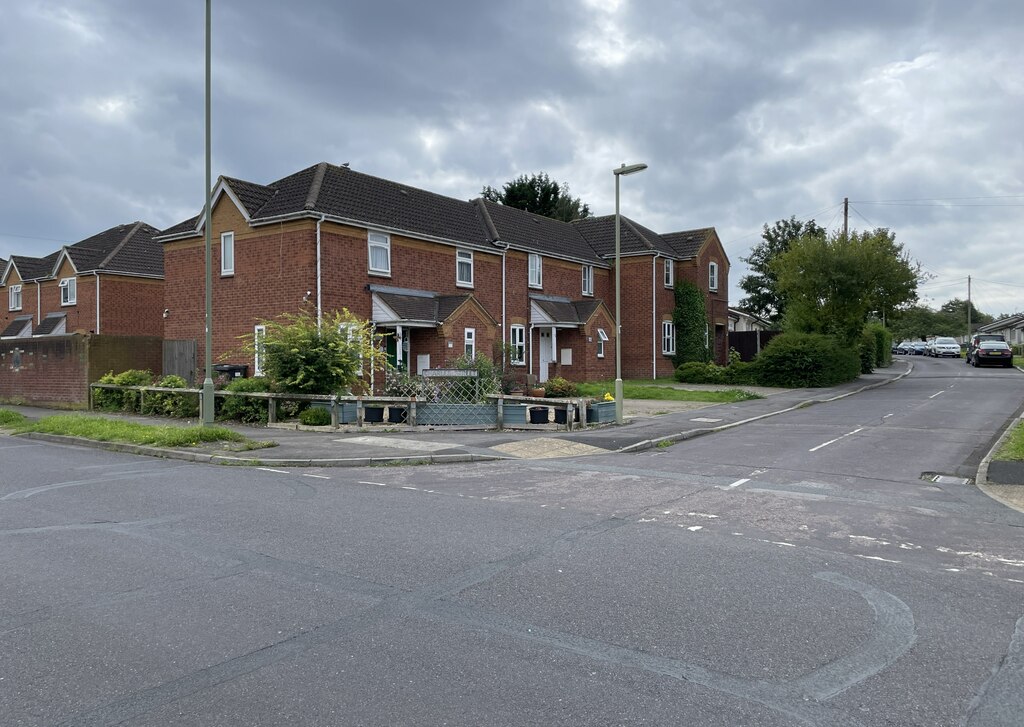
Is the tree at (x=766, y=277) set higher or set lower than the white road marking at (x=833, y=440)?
higher

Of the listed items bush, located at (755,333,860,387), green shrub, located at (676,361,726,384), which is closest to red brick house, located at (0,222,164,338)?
green shrub, located at (676,361,726,384)

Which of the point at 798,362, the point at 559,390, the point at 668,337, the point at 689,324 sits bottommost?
the point at 559,390

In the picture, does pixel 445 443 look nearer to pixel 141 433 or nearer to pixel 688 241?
pixel 141 433

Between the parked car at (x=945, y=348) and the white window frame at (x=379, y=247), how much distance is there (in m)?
59.0

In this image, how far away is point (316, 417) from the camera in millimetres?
18312

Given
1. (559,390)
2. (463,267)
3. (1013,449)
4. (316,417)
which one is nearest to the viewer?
(1013,449)

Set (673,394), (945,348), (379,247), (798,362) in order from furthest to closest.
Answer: (945,348) → (798,362) → (673,394) → (379,247)

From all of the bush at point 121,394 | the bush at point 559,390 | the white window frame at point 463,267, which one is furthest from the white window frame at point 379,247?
the bush at point 559,390

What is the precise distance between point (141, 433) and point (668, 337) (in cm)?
2865

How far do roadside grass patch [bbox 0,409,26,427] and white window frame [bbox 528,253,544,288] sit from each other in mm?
20074

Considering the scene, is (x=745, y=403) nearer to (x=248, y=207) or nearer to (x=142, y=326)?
(x=248, y=207)

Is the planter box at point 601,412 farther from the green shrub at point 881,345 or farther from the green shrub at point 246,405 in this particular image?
the green shrub at point 881,345

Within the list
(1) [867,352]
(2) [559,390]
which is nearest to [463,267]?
(2) [559,390]

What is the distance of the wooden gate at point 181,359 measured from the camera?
26.4m
